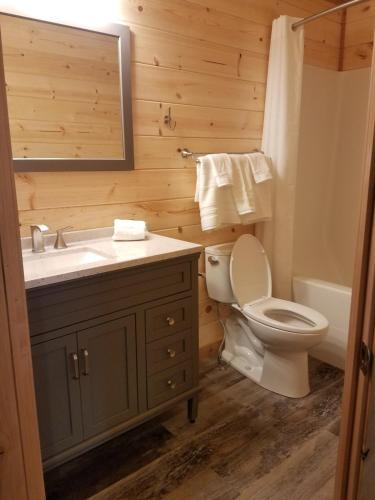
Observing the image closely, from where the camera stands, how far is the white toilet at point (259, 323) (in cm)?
204

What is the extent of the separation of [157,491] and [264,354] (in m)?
0.99

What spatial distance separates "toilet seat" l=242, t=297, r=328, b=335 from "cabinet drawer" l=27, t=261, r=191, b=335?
1.85ft

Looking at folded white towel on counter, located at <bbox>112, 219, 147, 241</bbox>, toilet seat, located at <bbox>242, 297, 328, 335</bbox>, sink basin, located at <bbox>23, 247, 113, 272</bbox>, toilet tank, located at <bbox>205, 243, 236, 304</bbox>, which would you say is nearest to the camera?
sink basin, located at <bbox>23, 247, 113, 272</bbox>

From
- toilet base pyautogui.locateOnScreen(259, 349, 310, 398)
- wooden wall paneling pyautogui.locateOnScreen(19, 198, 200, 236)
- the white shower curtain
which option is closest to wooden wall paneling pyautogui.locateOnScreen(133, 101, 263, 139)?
the white shower curtain

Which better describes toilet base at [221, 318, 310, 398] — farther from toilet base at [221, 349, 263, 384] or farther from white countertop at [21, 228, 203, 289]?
white countertop at [21, 228, 203, 289]

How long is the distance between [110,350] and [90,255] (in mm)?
458

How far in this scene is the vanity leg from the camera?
76.2 inches

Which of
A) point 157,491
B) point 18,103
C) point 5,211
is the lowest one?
point 157,491

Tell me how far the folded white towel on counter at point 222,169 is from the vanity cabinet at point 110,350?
0.57 meters

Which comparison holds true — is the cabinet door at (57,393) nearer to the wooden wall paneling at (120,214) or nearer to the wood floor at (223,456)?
the wood floor at (223,456)

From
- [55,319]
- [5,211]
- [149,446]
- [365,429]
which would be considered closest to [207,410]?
[149,446]

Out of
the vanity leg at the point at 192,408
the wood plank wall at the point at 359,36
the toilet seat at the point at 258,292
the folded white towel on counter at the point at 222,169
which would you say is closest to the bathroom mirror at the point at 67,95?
the folded white towel on counter at the point at 222,169

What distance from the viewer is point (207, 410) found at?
205cm

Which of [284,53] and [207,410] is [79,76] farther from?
[207,410]
